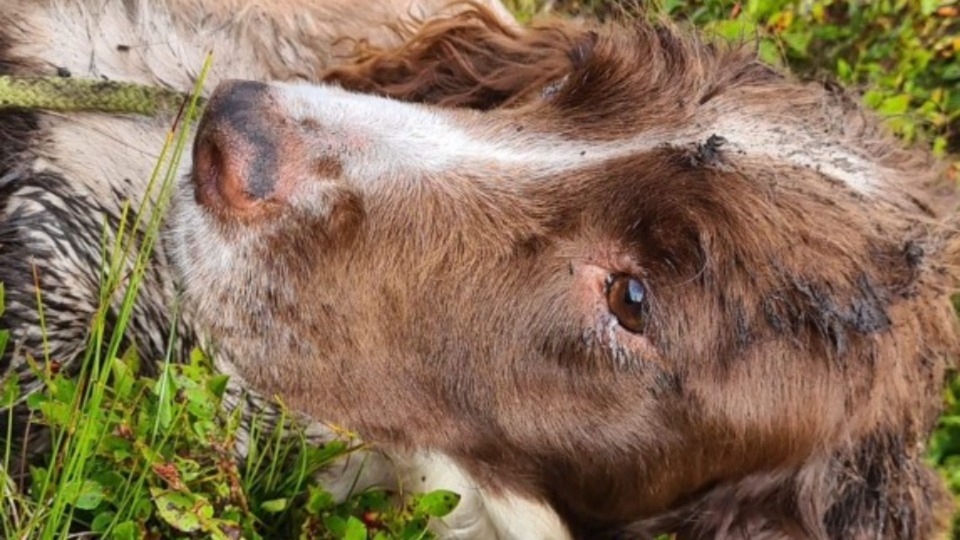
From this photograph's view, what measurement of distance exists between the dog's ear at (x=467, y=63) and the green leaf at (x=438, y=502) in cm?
131

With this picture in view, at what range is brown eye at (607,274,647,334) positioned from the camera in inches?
123

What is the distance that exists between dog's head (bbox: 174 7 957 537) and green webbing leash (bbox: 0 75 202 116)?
1.68 feet

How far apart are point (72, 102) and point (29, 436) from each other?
100 centimetres

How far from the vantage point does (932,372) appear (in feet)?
11.3

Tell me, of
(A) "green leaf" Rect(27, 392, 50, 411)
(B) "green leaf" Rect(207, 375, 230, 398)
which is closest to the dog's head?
(B) "green leaf" Rect(207, 375, 230, 398)

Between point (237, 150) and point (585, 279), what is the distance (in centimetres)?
100

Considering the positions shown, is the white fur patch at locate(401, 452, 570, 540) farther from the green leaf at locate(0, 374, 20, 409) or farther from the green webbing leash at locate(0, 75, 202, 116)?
the green webbing leash at locate(0, 75, 202, 116)

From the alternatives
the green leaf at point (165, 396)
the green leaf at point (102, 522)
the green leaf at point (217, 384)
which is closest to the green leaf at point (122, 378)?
the green leaf at point (165, 396)

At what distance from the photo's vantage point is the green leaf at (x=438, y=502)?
355 cm

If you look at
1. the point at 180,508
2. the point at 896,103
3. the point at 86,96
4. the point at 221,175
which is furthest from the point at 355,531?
the point at 896,103

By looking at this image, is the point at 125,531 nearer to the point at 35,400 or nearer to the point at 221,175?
the point at 35,400

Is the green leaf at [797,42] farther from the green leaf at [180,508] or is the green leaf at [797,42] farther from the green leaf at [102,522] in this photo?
the green leaf at [102,522]

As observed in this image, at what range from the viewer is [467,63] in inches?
165

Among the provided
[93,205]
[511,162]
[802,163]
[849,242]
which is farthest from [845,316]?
[93,205]
